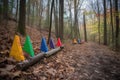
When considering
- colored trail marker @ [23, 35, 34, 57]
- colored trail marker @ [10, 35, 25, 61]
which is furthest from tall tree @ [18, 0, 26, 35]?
colored trail marker @ [10, 35, 25, 61]

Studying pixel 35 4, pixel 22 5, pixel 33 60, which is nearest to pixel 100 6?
pixel 35 4

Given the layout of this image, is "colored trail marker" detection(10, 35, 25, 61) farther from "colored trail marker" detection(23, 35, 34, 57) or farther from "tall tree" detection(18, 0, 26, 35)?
"tall tree" detection(18, 0, 26, 35)

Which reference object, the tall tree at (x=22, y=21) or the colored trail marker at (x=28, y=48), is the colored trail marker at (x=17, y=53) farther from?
the tall tree at (x=22, y=21)

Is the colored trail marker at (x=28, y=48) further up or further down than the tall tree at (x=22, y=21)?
further down

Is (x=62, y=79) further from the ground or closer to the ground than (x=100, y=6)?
closer to the ground

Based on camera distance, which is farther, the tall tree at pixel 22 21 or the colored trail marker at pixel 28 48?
the tall tree at pixel 22 21

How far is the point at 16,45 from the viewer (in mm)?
4398

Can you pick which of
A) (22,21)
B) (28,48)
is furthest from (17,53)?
(22,21)

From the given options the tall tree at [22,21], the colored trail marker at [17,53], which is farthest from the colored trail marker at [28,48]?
the tall tree at [22,21]

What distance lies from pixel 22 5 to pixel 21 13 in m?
0.60

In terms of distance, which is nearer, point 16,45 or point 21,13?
point 16,45

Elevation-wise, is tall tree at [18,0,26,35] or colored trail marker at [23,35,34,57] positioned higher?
tall tree at [18,0,26,35]

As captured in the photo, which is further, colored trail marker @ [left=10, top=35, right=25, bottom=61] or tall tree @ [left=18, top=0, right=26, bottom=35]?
tall tree @ [left=18, top=0, right=26, bottom=35]

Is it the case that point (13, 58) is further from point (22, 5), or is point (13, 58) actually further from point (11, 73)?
point (22, 5)
